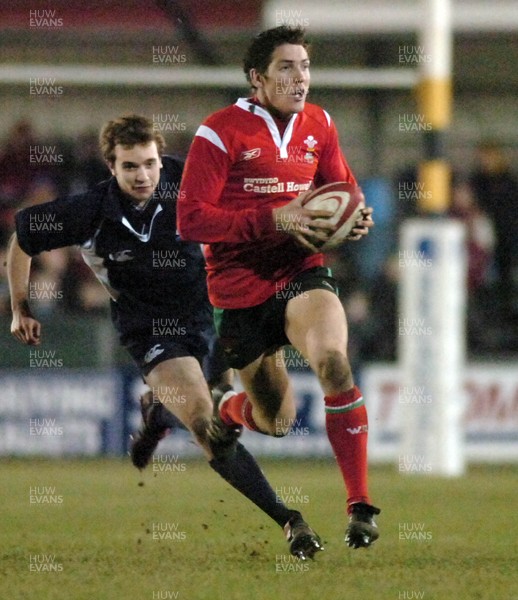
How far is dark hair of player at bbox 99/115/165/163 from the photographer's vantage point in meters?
6.81

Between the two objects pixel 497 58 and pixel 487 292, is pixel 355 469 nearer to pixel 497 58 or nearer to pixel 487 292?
pixel 487 292

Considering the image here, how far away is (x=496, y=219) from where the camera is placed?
44.0 feet

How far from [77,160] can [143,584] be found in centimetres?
843

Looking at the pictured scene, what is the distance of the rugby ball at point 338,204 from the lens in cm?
605

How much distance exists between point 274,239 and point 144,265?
0.92 metres

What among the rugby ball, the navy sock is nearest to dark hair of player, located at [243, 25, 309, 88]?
the rugby ball

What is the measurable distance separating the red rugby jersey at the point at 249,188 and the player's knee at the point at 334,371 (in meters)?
0.61

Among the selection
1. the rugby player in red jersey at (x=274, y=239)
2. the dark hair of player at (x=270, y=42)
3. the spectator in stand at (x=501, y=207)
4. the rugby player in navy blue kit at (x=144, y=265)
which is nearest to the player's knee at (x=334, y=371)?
the rugby player in red jersey at (x=274, y=239)

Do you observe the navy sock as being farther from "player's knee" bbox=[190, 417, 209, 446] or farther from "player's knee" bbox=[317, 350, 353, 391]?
"player's knee" bbox=[317, 350, 353, 391]

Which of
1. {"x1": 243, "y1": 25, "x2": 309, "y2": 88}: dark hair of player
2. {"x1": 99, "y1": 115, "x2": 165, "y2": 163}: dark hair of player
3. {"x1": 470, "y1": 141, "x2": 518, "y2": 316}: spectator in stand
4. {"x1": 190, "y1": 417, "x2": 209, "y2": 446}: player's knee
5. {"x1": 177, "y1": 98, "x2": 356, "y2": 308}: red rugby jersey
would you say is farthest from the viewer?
{"x1": 470, "y1": 141, "x2": 518, "y2": 316}: spectator in stand

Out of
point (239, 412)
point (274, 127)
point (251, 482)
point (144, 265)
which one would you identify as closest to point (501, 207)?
point (144, 265)

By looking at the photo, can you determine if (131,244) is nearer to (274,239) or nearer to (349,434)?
(274,239)

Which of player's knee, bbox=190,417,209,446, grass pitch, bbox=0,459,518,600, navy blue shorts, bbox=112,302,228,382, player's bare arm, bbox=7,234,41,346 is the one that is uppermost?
player's bare arm, bbox=7,234,41,346

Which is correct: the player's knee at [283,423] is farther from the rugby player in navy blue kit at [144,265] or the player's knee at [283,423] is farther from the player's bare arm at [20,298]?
the player's bare arm at [20,298]
